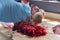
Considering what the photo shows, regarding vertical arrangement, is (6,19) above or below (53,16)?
above

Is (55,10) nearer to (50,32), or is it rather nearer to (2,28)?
(50,32)

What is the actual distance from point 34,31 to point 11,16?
0.71 m

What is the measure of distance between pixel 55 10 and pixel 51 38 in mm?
735

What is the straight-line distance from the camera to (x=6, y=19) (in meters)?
0.28

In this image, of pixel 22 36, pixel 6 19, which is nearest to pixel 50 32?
pixel 22 36

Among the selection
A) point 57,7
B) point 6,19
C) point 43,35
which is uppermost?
point 6,19

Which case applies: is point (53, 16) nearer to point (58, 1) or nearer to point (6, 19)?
point (58, 1)

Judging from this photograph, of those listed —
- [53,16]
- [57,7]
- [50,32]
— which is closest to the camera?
[50,32]

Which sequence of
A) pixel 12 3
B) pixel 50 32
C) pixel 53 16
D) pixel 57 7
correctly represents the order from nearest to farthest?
pixel 12 3 < pixel 50 32 < pixel 53 16 < pixel 57 7

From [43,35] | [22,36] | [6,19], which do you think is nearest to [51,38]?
[43,35]

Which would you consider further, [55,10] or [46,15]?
[55,10]

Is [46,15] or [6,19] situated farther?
[46,15]

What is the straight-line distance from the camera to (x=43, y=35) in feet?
3.23

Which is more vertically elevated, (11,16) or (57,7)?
(11,16)
